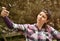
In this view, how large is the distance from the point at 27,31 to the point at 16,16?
197 centimetres

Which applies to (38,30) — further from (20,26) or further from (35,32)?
(20,26)

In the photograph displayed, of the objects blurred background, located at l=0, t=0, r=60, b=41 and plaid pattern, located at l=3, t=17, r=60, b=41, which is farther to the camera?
blurred background, located at l=0, t=0, r=60, b=41

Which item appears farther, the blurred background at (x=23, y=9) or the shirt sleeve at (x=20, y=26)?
the blurred background at (x=23, y=9)

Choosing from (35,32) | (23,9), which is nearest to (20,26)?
(35,32)

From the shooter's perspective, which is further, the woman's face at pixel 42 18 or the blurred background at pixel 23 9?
the blurred background at pixel 23 9

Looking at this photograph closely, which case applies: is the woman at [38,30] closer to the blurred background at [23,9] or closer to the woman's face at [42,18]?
the woman's face at [42,18]

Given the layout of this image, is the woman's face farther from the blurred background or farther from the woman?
the blurred background

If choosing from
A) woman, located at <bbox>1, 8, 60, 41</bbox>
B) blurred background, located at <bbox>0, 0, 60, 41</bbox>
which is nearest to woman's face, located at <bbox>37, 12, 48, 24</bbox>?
woman, located at <bbox>1, 8, 60, 41</bbox>

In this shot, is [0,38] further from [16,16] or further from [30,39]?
[30,39]

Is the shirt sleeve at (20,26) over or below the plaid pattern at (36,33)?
over

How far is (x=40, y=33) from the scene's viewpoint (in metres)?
2.58

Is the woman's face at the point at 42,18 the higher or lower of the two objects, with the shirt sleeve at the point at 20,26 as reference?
higher

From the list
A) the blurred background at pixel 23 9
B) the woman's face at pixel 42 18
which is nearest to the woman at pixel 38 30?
the woman's face at pixel 42 18

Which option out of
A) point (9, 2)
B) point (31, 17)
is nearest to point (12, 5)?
point (9, 2)
